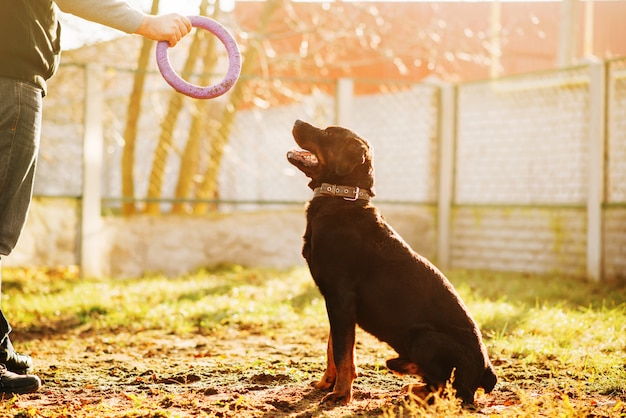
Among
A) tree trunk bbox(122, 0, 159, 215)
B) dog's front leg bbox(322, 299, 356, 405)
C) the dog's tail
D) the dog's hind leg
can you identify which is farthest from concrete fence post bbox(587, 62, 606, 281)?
tree trunk bbox(122, 0, 159, 215)

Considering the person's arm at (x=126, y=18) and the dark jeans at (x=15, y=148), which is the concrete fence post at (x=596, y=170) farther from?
the dark jeans at (x=15, y=148)

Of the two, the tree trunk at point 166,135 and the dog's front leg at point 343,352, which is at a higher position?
the tree trunk at point 166,135

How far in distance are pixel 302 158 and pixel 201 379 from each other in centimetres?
125

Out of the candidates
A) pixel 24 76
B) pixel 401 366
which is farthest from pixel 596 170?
pixel 24 76

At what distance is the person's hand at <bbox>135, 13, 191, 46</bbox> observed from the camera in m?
3.34

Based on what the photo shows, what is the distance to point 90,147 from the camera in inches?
300

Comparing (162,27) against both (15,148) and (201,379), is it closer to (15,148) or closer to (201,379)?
(15,148)

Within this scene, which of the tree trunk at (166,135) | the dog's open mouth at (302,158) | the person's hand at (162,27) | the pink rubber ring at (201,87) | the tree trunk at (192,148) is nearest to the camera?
the person's hand at (162,27)

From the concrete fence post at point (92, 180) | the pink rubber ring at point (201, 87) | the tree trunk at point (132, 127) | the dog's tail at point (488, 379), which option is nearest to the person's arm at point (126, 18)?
the pink rubber ring at point (201, 87)

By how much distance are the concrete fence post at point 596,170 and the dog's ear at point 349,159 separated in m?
4.74

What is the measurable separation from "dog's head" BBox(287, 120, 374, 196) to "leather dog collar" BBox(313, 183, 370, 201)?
5cm

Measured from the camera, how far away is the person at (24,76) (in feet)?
10.0

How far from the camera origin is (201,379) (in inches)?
143

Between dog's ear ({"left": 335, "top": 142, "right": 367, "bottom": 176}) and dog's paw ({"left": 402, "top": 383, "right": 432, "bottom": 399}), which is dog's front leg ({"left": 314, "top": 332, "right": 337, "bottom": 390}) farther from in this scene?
dog's ear ({"left": 335, "top": 142, "right": 367, "bottom": 176})
